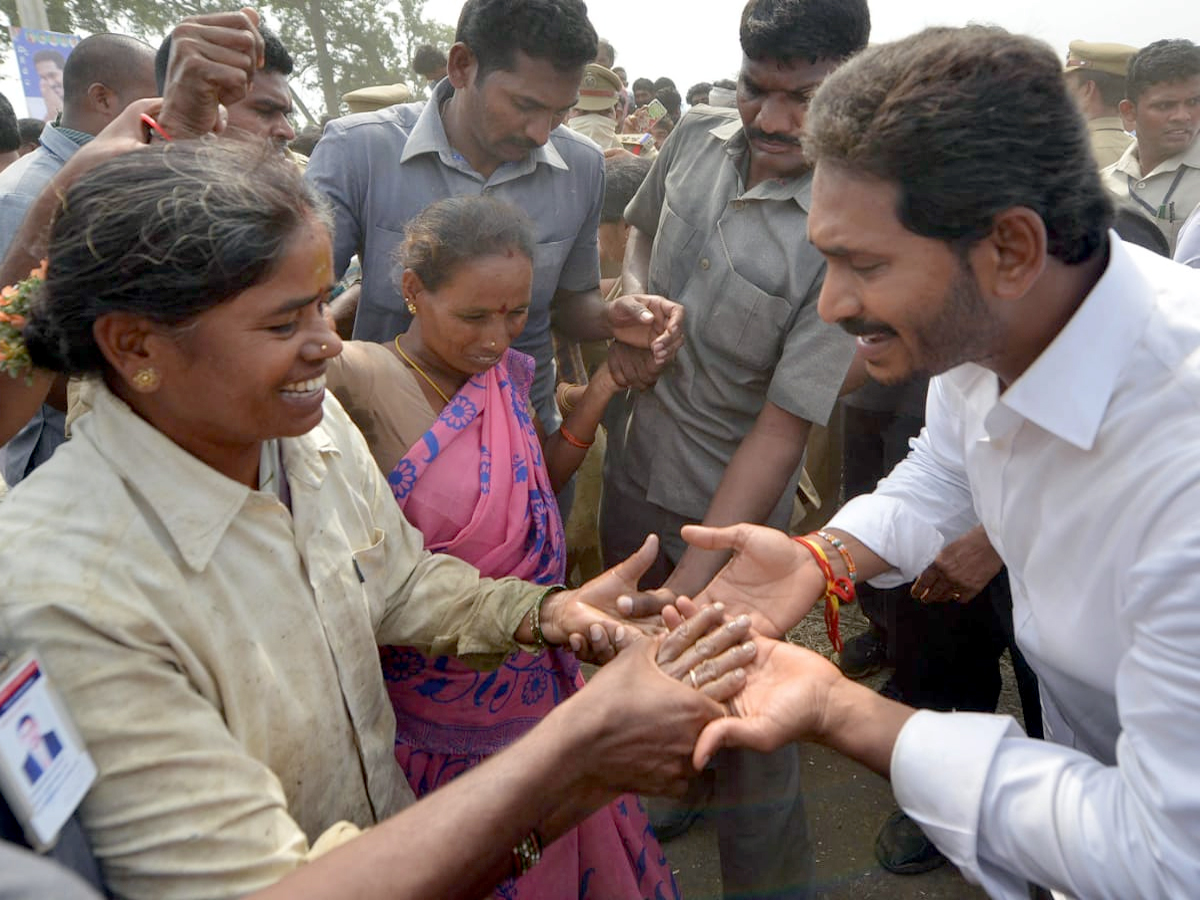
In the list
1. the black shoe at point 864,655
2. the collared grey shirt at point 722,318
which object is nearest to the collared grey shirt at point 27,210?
the collared grey shirt at point 722,318

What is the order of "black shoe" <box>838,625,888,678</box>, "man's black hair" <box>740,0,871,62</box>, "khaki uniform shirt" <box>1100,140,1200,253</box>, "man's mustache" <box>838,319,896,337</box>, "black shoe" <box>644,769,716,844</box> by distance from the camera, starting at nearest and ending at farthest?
"man's mustache" <box>838,319,896,337</box> → "man's black hair" <box>740,0,871,62</box> → "black shoe" <box>644,769,716,844</box> → "black shoe" <box>838,625,888,678</box> → "khaki uniform shirt" <box>1100,140,1200,253</box>

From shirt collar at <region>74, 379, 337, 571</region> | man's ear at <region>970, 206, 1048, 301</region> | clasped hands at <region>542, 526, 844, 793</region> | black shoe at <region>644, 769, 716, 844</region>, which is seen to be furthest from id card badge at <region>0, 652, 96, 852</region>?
black shoe at <region>644, 769, 716, 844</region>

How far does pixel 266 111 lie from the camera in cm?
346

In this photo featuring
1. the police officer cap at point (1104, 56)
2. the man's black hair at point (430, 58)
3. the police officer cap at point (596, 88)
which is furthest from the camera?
the man's black hair at point (430, 58)

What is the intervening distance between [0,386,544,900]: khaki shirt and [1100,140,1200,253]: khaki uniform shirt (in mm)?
5353

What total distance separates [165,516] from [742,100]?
82.4 inches

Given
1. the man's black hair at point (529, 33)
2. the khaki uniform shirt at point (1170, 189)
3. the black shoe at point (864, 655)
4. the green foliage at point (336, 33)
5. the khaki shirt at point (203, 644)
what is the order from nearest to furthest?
the khaki shirt at point (203, 644)
the man's black hair at point (529, 33)
the black shoe at point (864, 655)
the khaki uniform shirt at point (1170, 189)
the green foliage at point (336, 33)

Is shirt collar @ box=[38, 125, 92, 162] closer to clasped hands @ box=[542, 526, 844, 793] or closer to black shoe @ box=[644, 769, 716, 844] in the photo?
clasped hands @ box=[542, 526, 844, 793]

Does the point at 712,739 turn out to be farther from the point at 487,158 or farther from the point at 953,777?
the point at 487,158

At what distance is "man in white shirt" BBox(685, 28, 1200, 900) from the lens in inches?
53.1

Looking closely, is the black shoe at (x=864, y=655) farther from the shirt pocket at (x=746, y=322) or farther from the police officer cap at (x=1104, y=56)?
the police officer cap at (x=1104, y=56)

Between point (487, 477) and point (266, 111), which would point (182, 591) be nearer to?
point (487, 477)

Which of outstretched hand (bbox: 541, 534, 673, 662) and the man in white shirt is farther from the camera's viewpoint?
outstretched hand (bbox: 541, 534, 673, 662)

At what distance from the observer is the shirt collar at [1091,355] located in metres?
1.47
